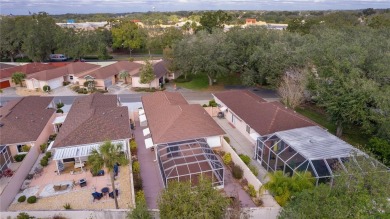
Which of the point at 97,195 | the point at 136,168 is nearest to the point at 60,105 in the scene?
the point at 136,168

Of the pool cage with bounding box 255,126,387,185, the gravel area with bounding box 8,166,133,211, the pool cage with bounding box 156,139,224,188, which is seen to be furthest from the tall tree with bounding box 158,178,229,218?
the pool cage with bounding box 255,126,387,185

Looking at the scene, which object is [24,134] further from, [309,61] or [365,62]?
[365,62]

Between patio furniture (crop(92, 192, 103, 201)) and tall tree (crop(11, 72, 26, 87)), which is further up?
tall tree (crop(11, 72, 26, 87))

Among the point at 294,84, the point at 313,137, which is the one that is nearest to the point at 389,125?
the point at 313,137

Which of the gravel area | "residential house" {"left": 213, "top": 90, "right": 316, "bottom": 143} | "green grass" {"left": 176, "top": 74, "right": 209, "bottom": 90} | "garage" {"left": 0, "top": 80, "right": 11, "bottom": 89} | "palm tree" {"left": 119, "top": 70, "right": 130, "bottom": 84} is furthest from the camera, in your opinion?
"palm tree" {"left": 119, "top": 70, "right": 130, "bottom": 84}

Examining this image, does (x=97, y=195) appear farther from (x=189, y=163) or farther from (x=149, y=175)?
(x=189, y=163)

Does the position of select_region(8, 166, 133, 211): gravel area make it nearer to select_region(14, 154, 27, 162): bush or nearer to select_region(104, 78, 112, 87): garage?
select_region(14, 154, 27, 162): bush

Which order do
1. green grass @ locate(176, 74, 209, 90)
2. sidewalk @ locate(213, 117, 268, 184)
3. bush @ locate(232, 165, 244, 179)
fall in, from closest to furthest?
bush @ locate(232, 165, 244, 179)
sidewalk @ locate(213, 117, 268, 184)
green grass @ locate(176, 74, 209, 90)

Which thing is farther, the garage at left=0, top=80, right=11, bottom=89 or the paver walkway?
the garage at left=0, top=80, right=11, bottom=89
